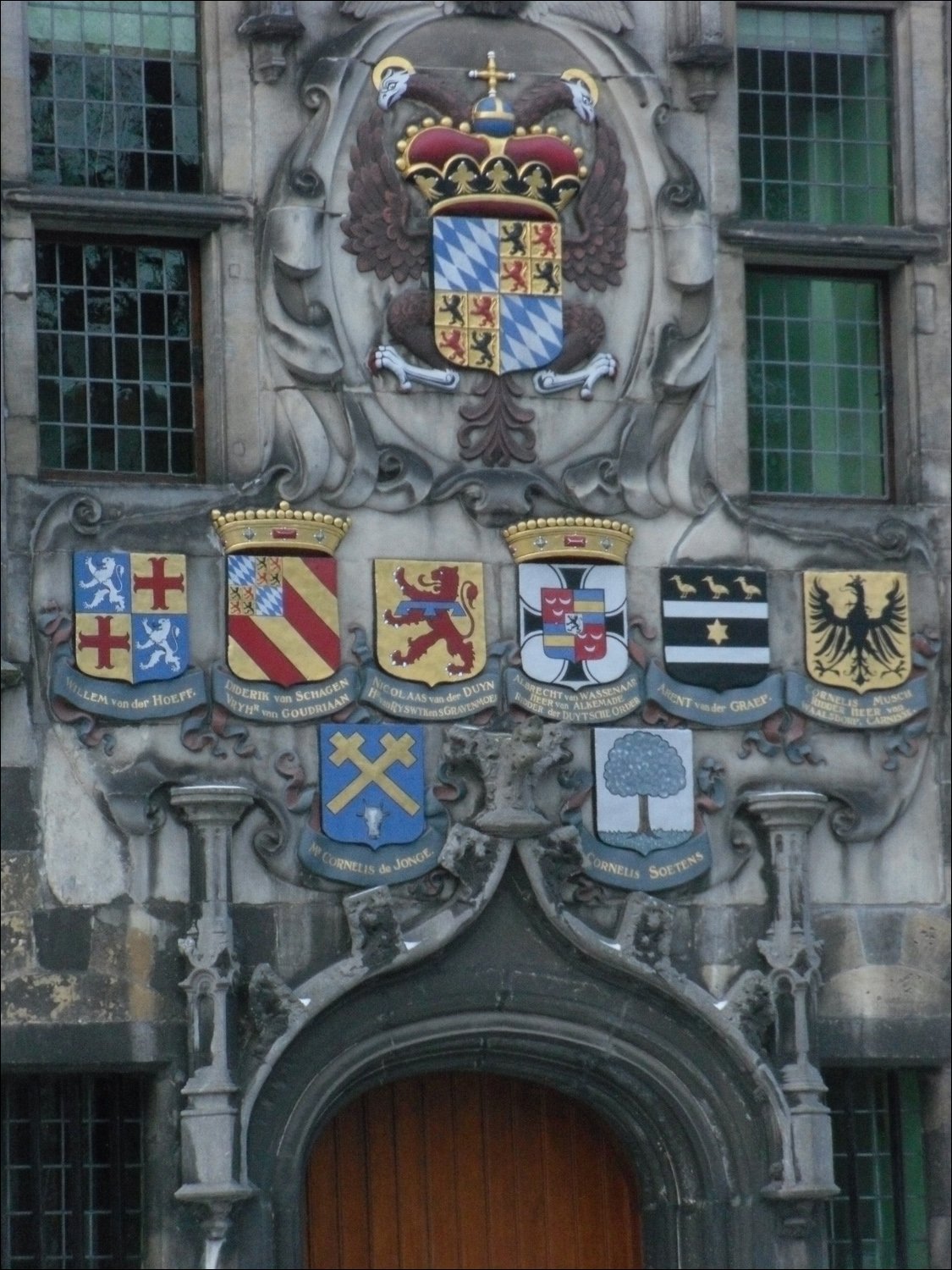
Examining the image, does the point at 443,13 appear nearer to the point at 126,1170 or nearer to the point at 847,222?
the point at 847,222

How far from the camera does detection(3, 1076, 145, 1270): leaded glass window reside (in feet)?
65.2

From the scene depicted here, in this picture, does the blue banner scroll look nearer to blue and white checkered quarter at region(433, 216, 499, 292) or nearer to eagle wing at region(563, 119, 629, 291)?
eagle wing at region(563, 119, 629, 291)

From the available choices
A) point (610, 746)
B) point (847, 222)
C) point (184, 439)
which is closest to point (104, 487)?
point (184, 439)

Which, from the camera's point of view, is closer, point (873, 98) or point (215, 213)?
point (215, 213)

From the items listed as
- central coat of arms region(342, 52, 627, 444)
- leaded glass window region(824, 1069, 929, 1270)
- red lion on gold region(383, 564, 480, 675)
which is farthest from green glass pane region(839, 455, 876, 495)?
leaded glass window region(824, 1069, 929, 1270)

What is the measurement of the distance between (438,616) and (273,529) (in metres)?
1.05

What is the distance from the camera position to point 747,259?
70.4 feet

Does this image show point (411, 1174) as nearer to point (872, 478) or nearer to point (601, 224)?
point (872, 478)

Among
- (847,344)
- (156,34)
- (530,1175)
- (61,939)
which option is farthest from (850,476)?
(61,939)

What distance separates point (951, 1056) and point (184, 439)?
560 centimetres

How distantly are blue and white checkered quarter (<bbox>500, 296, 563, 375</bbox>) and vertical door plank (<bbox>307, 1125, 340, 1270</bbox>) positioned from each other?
4480 mm

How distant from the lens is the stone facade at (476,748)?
19.8m

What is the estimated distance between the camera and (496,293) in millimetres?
20844

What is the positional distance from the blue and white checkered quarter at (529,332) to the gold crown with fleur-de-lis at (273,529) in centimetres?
146
